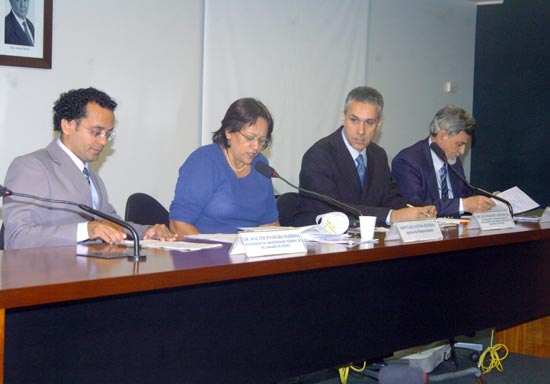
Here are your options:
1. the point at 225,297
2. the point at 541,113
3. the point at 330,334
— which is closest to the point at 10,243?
the point at 225,297

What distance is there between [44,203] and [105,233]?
14.1 inches

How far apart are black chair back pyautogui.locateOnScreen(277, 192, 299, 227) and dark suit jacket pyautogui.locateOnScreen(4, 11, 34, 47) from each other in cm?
143

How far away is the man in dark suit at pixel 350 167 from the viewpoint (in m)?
3.40

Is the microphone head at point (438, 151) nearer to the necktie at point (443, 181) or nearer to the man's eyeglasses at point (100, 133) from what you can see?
the necktie at point (443, 181)

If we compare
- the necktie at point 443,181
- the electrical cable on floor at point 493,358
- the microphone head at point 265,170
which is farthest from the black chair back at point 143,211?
the electrical cable on floor at point 493,358

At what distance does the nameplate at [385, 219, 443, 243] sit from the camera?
2.62m

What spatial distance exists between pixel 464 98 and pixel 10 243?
16.6ft

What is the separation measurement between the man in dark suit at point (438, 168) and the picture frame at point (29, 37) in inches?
73.6

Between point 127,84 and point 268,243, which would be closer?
point 268,243

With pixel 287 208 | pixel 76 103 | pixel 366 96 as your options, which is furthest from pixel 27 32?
pixel 366 96

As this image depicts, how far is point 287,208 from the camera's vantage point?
3.61m

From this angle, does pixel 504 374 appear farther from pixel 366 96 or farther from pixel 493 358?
pixel 366 96

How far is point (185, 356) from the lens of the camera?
193 centimetres

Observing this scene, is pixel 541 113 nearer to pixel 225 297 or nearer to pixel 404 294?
pixel 404 294
